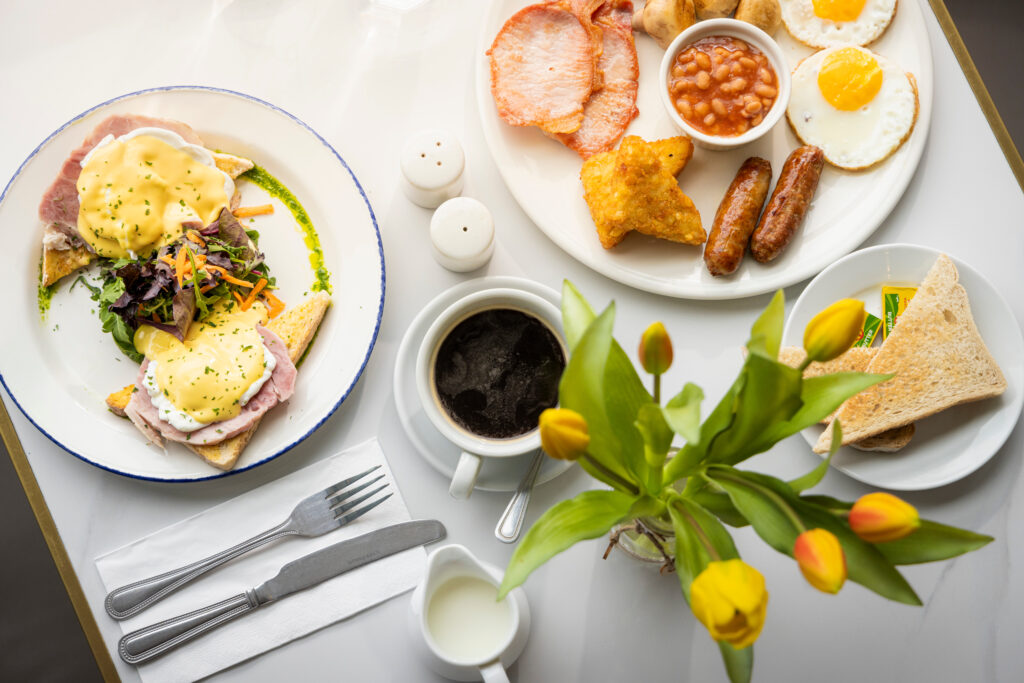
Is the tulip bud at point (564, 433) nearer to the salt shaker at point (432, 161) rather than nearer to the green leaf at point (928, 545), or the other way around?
the green leaf at point (928, 545)

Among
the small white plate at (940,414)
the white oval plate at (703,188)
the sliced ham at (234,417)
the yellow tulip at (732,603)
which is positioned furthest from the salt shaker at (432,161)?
the yellow tulip at (732,603)

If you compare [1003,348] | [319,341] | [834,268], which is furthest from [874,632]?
[319,341]

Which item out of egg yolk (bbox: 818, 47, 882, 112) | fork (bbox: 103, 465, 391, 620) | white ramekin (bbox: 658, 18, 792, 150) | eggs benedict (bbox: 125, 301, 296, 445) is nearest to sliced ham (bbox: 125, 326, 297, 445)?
eggs benedict (bbox: 125, 301, 296, 445)

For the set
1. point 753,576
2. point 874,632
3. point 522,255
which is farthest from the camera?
point 522,255

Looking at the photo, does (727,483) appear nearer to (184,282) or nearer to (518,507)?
(518,507)

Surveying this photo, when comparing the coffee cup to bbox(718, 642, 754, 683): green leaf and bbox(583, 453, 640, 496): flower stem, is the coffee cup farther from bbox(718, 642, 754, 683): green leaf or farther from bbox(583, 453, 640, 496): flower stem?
bbox(718, 642, 754, 683): green leaf

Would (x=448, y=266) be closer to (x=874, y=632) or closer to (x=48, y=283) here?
(x=48, y=283)

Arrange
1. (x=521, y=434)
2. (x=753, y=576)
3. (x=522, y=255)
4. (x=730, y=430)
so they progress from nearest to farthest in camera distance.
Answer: (x=753, y=576)
(x=730, y=430)
(x=521, y=434)
(x=522, y=255)
